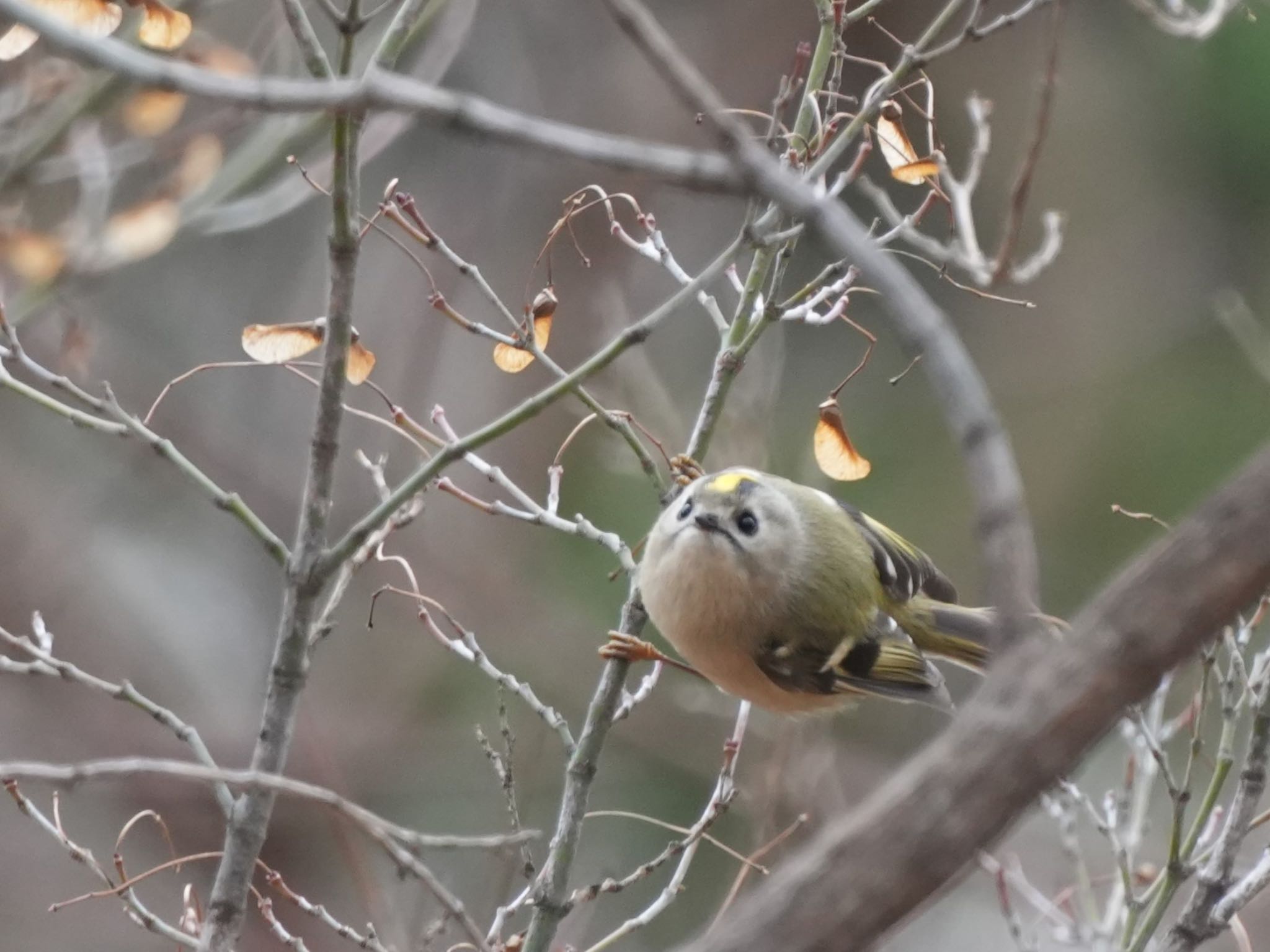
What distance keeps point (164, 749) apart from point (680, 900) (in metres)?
1.80

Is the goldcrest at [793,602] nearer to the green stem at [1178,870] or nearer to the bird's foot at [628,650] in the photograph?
the bird's foot at [628,650]

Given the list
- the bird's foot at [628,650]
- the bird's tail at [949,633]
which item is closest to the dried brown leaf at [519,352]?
the bird's foot at [628,650]

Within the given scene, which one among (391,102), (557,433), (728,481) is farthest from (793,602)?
(557,433)

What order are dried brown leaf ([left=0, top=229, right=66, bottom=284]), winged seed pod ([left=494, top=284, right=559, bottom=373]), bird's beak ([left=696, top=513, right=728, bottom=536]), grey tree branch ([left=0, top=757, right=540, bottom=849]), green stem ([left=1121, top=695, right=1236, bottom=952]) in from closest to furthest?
Answer: grey tree branch ([left=0, top=757, right=540, bottom=849]) → green stem ([left=1121, top=695, right=1236, bottom=952]) → winged seed pod ([left=494, top=284, right=559, bottom=373]) → bird's beak ([left=696, top=513, right=728, bottom=536]) → dried brown leaf ([left=0, top=229, right=66, bottom=284])

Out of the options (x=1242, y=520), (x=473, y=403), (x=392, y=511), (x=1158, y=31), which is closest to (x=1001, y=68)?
(x=1158, y=31)

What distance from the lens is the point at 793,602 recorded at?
2.45 metres

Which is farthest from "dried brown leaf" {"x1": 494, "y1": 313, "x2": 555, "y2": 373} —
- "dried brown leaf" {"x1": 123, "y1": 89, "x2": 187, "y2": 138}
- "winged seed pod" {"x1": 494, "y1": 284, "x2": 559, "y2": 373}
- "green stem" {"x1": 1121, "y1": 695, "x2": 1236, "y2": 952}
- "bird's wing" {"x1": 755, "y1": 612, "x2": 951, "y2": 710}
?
"dried brown leaf" {"x1": 123, "y1": 89, "x2": 187, "y2": 138}

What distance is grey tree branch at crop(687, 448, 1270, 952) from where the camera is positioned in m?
0.67

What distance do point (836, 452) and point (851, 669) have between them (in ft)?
1.96

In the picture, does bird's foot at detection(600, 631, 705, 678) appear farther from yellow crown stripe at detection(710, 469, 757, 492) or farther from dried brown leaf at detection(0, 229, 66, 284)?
dried brown leaf at detection(0, 229, 66, 284)

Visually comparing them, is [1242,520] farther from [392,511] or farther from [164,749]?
[164,749]

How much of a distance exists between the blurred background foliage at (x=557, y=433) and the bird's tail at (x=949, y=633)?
1.15 metres

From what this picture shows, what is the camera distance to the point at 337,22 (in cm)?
131

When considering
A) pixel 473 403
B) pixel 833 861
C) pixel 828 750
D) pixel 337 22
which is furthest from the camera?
pixel 473 403
